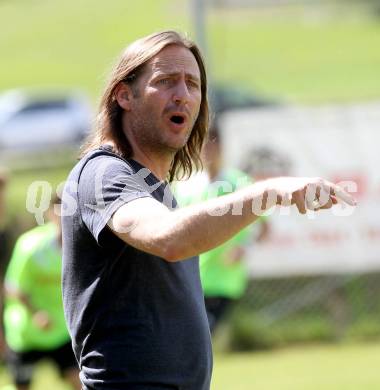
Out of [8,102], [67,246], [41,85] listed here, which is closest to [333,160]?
[67,246]

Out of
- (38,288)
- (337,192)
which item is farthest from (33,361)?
(337,192)

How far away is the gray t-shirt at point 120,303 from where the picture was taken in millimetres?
3129

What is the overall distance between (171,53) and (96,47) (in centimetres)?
4616

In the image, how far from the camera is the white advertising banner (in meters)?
11.0

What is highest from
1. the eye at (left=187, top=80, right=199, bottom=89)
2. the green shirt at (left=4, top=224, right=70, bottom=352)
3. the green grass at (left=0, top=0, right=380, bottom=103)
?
the eye at (left=187, top=80, right=199, bottom=89)

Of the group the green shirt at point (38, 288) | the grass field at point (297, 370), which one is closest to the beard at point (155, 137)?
the green shirt at point (38, 288)

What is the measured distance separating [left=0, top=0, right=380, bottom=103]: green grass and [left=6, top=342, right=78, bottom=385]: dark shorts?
4.34 m

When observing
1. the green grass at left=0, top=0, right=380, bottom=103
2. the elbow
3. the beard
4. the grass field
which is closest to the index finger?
the elbow

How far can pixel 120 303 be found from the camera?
3.13 metres

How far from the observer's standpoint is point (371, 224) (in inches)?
440

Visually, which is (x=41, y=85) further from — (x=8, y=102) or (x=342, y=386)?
(x=342, y=386)

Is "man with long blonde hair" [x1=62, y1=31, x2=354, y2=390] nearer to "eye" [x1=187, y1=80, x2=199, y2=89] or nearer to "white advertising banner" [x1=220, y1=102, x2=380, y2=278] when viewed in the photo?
"eye" [x1=187, y1=80, x2=199, y2=89]

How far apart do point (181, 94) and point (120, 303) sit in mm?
648

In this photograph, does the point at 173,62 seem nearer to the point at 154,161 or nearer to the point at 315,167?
the point at 154,161
